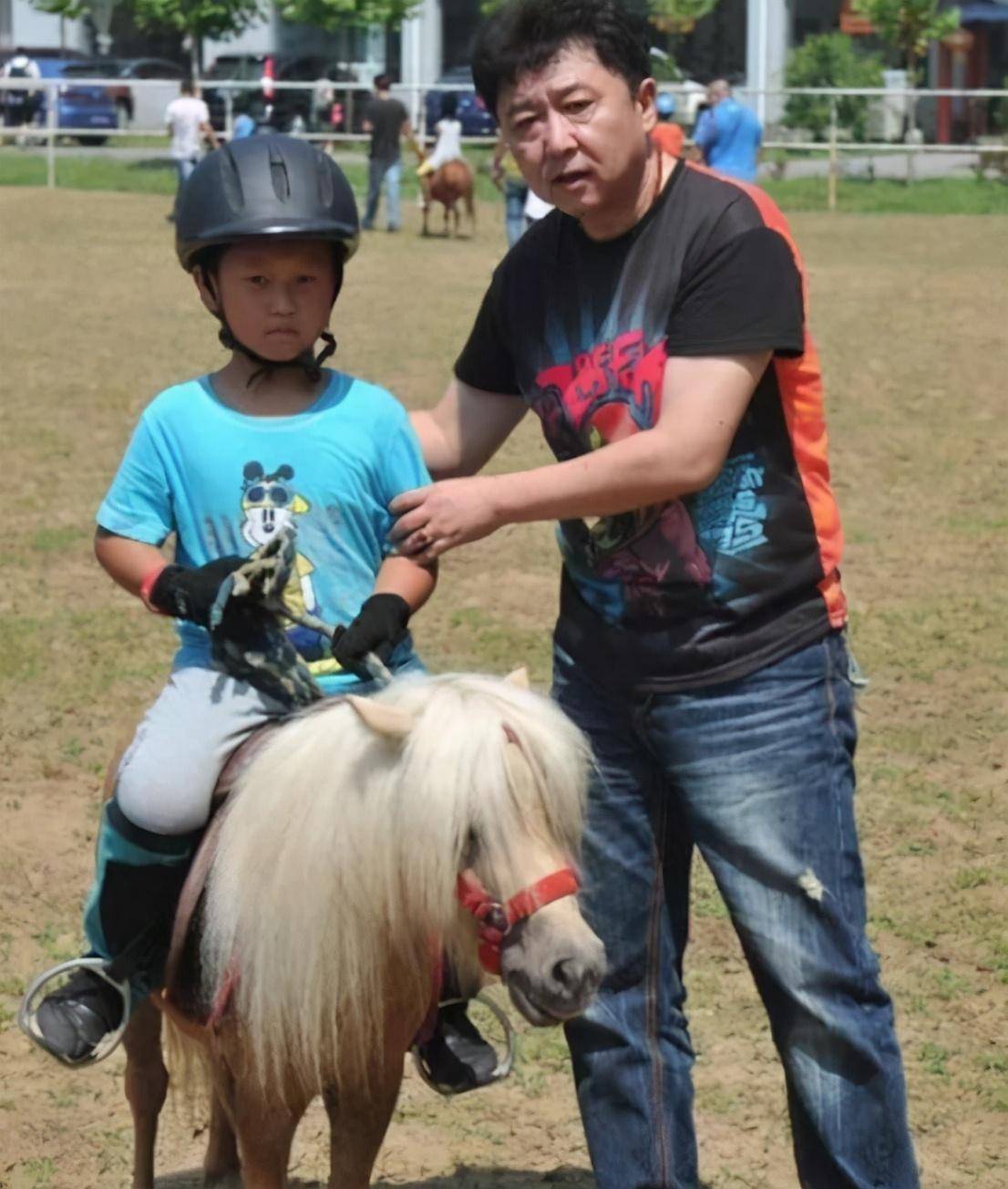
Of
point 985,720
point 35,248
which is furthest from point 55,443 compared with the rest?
point 35,248

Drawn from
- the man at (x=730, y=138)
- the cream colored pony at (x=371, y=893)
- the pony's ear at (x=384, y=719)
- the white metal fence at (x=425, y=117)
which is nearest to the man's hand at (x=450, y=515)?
the cream colored pony at (x=371, y=893)

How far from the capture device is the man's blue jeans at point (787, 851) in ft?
10.6

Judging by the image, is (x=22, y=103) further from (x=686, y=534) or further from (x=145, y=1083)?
(x=686, y=534)

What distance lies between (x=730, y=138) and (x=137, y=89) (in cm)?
2693

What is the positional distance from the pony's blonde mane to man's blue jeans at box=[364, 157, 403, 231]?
21412mm

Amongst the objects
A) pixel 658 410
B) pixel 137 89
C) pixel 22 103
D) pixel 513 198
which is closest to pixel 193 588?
pixel 658 410

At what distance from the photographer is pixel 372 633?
10.2 feet

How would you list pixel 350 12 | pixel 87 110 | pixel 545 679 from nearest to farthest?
pixel 545 679, pixel 87 110, pixel 350 12

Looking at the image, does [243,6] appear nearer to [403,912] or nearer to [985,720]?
[985,720]

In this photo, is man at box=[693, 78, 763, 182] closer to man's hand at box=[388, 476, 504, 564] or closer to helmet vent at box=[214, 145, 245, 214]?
helmet vent at box=[214, 145, 245, 214]

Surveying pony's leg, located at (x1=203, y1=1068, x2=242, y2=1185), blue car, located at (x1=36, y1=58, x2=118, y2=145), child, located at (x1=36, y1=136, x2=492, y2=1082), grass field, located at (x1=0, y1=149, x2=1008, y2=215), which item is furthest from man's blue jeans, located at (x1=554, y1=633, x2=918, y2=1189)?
blue car, located at (x1=36, y1=58, x2=118, y2=145)

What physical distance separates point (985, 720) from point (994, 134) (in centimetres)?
3186

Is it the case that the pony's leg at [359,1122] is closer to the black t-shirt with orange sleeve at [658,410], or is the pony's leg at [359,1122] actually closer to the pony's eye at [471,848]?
the pony's eye at [471,848]

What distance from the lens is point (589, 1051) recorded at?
3535mm
